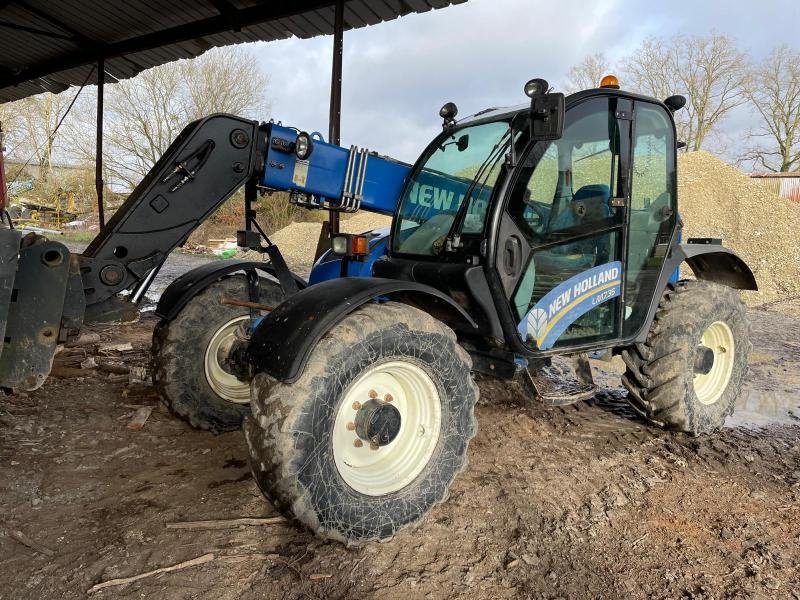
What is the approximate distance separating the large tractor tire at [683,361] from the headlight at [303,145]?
2.60 m

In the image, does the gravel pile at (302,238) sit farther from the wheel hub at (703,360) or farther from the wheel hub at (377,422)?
the wheel hub at (377,422)

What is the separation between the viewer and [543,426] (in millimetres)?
4250

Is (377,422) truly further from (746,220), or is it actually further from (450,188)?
(746,220)

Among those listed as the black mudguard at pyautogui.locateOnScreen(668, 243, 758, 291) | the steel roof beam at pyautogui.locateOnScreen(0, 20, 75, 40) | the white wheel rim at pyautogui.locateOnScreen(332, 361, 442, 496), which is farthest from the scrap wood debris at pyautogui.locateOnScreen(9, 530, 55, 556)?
the steel roof beam at pyautogui.locateOnScreen(0, 20, 75, 40)

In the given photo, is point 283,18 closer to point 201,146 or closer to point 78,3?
point 78,3

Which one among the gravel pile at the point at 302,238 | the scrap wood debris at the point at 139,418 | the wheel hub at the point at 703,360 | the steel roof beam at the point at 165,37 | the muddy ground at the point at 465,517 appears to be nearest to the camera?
the muddy ground at the point at 465,517

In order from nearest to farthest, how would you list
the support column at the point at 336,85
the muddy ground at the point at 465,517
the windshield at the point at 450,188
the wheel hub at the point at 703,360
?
the muddy ground at the point at 465,517, the windshield at the point at 450,188, the wheel hub at the point at 703,360, the support column at the point at 336,85

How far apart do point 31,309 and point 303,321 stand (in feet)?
4.19

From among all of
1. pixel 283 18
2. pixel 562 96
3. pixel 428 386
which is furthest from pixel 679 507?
pixel 283 18

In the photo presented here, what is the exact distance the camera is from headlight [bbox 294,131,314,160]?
348cm

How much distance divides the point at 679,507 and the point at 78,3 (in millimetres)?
8538

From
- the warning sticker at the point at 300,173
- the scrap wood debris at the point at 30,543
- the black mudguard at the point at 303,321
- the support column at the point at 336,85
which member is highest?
the support column at the point at 336,85

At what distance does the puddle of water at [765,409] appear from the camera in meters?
4.57

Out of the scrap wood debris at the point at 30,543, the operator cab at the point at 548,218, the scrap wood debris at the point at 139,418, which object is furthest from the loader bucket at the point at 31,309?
the operator cab at the point at 548,218
